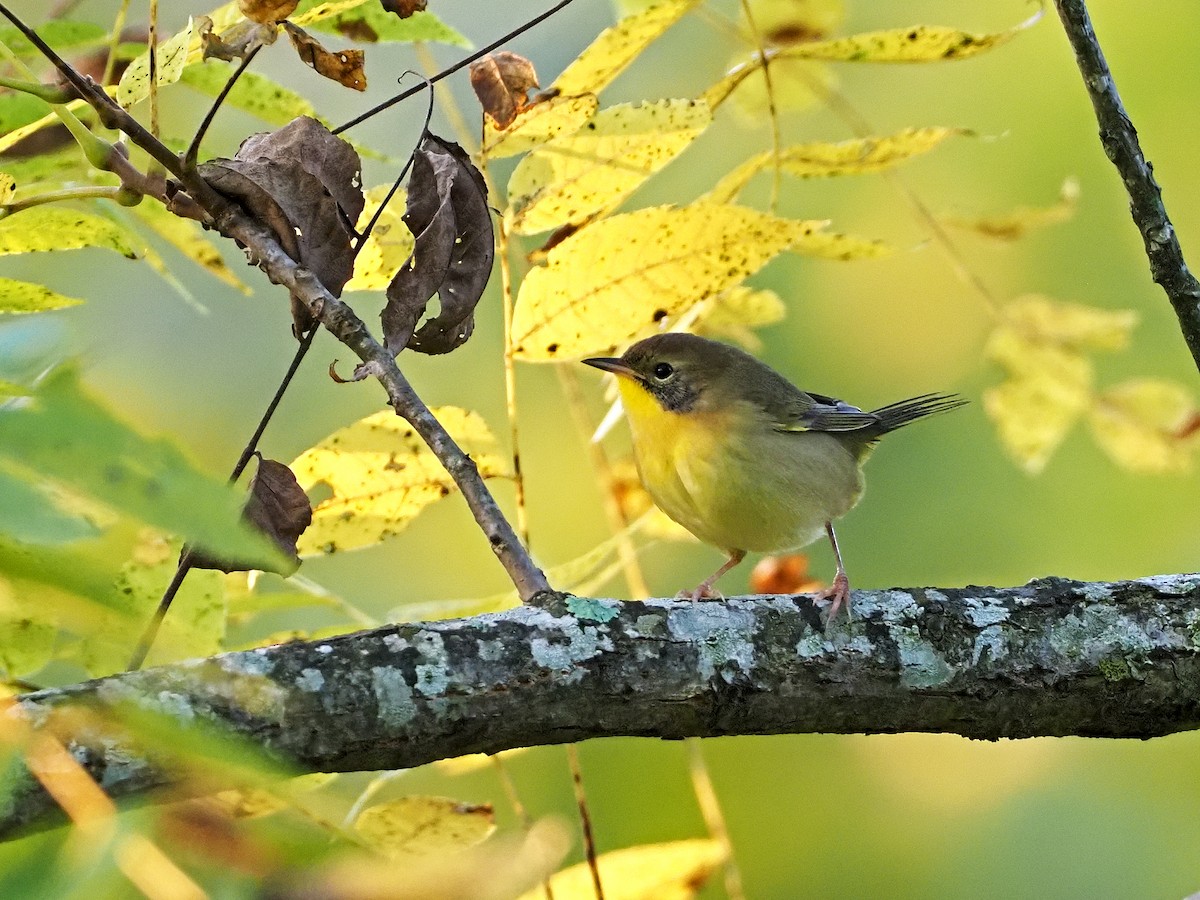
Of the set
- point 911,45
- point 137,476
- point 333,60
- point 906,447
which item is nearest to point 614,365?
point 911,45

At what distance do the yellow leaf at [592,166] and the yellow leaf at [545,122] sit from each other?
0.05m

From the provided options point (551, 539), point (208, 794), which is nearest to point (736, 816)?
point (551, 539)

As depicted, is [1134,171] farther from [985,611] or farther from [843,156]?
[985,611]

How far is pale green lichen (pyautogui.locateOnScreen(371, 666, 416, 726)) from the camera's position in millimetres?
1745

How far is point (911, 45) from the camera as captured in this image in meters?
2.44

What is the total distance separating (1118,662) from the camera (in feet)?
7.19

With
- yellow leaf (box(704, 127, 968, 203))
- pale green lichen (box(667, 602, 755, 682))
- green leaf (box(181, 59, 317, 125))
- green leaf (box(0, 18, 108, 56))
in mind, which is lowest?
pale green lichen (box(667, 602, 755, 682))

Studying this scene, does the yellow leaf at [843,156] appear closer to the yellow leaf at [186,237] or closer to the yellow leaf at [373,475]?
the yellow leaf at [373,475]

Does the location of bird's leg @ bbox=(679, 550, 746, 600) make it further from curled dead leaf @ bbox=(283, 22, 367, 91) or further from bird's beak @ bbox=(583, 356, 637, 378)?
curled dead leaf @ bbox=(283, 22, 367, 91)

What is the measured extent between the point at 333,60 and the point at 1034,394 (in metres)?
2.06

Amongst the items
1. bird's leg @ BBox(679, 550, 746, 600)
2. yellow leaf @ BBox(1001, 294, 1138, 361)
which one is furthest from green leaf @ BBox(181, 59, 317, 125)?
yellow leaf @ BBox(1001, 294, 1138, 361)

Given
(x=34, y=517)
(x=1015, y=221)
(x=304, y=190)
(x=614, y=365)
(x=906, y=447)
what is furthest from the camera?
(x=906, y=447)

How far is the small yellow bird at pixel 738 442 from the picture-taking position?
11.0ft

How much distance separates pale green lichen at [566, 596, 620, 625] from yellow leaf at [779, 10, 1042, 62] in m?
1.30
